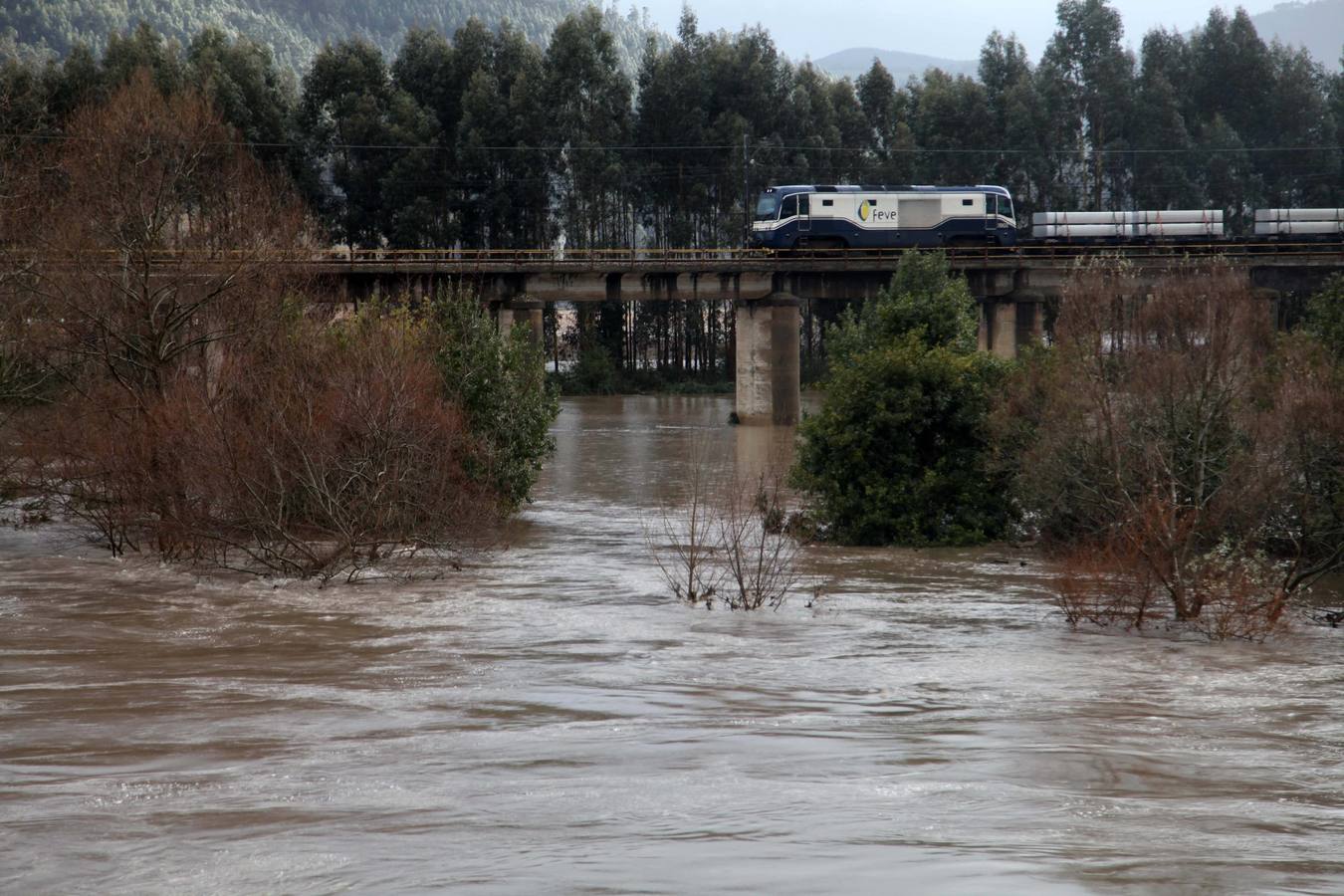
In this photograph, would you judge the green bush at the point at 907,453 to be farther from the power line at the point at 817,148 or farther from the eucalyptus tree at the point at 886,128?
the eucalyptus tree at the point at 886,128

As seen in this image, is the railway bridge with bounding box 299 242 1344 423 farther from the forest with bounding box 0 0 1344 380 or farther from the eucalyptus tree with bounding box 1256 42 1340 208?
the eucalyptus tree with bounding box 1256 42 1340 208

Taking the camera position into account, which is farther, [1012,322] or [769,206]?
[769,206]

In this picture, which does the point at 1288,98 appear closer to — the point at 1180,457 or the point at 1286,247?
the point at 1286,247

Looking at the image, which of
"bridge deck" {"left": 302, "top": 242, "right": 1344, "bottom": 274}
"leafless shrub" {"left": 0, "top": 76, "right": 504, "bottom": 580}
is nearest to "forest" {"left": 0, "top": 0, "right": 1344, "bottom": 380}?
"bridge deck" {"left": 302, "top": 242, "right": 1344, "bottom": 274}

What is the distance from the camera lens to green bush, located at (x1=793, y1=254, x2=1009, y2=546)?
3266 cm

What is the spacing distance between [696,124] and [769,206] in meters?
20.8

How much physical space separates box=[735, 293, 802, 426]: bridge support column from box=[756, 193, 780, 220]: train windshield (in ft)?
13.4

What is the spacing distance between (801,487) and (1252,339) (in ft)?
35.2

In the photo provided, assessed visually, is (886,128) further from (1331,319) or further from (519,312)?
(1331,319)

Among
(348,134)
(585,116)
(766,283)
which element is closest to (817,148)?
(585,116)

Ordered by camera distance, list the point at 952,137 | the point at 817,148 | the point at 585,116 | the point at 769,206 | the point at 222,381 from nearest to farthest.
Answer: the point at 222,381 → the point at 769,206 → the point at 585,116 → the point at 817,148 → the point at 952,137

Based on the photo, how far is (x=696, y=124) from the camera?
285 ft

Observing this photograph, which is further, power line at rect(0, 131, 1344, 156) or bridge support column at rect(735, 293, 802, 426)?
power line at rect(0, 131, 1344, 156)

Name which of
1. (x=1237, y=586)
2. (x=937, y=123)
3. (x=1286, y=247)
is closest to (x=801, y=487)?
(x=1237, y=586)
